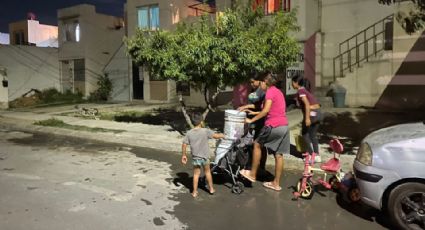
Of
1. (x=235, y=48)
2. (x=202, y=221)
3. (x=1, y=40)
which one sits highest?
(x=1, y=40)

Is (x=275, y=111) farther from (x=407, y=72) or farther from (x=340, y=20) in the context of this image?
(x=340, y=20)

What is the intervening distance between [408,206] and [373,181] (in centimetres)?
44

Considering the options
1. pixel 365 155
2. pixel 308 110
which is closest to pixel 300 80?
pixel 308 110

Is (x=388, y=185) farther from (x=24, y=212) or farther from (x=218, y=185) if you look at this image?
(x=24, y=212)

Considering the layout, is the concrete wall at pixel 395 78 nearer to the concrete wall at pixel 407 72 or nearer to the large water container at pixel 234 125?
the concrete wall at pixel 407 72

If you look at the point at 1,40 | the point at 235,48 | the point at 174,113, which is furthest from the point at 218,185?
the point at 1,40

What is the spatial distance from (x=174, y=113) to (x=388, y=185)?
1378 centimetres

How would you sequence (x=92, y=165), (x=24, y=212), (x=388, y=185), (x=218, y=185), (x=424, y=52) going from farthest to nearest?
(x=424, y=52) < (x=92, y=165) < (x=218, y=185) < (x=24, y=212) < (x=388, y=185)

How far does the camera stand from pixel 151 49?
450 inches

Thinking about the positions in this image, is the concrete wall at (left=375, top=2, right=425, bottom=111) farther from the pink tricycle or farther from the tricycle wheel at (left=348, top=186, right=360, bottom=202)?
the tricycle wheel at (left=348, top=186, right=360, bottom=202)

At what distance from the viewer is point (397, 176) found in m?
4.71

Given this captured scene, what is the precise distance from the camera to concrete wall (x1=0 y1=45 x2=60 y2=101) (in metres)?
27.2

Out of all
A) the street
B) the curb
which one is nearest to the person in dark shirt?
the curb

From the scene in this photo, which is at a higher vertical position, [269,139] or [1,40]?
[1,40]
